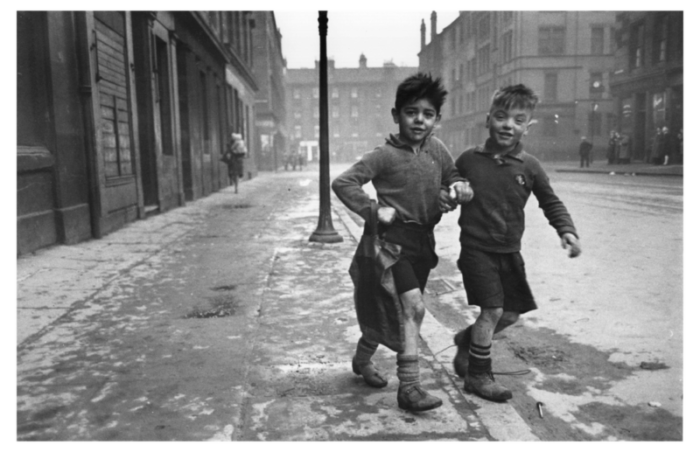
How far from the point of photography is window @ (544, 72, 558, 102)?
42281mm

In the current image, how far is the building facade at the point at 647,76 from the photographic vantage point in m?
26.4

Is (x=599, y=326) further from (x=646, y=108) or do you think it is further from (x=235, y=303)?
(x=646, y=108)

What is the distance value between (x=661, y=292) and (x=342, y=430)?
3560 millimetres

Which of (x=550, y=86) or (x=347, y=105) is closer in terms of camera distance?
(x=550, y=86)

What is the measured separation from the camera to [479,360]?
2.73 metres

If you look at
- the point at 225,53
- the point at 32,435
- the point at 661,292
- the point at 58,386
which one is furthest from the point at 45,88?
the point at 225,53

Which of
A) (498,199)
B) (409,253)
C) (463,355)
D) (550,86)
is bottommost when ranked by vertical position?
(463,355)

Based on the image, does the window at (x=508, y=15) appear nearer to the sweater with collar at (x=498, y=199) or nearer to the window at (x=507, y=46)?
the window at (x=507, y=46)

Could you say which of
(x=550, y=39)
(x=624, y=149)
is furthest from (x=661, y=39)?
(x=550, y=39)

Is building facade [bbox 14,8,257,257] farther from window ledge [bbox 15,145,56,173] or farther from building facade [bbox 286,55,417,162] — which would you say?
building facade [bbox 286,55,417,162]

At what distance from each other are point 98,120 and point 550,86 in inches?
1602

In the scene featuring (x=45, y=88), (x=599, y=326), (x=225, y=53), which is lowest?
(x=599, y=326)

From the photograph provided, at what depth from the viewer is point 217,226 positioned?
9.27 m

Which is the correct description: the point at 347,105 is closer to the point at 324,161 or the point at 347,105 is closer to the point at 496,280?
the point at 324,161
